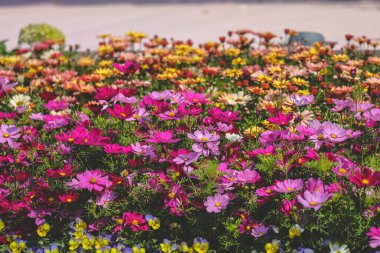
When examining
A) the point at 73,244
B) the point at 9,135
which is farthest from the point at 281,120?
the point at 9,135

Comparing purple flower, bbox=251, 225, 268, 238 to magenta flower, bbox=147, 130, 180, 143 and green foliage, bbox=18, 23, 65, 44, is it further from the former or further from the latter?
green foliage, bbox=18, 23, 65, 44

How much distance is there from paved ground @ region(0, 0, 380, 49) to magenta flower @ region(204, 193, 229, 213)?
5124 millimetres

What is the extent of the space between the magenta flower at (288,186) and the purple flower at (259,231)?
0.17 meters

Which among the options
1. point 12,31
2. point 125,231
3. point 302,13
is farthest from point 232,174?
point 302,13

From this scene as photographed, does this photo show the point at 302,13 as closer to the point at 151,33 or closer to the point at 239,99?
the point at 151,33

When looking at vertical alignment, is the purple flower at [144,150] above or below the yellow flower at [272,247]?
above

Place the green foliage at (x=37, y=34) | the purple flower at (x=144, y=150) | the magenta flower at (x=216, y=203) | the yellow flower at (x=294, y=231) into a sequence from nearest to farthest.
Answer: the yellow flower at (x=294, y=231), the magenta flower at (x=216, y=203), the purple flower at (x=144, y=150), the green foliage at (x=37, y=34)

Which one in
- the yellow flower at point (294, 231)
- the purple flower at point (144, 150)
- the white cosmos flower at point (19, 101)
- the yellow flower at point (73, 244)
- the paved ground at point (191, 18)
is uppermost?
the purple flower at point (144, 150)

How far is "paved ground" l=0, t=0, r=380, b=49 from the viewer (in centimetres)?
850

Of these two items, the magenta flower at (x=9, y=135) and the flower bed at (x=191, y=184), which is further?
the magenta flower at (x=9, y=135)

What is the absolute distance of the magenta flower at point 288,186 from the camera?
2.27m

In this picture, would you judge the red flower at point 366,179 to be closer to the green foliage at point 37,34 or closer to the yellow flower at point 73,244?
the yellow flower at point 73,244

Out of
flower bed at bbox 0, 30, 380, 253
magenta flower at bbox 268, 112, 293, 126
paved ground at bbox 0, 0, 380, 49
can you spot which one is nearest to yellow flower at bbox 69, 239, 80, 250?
flower bed at bbox 0, 30, 380, 253

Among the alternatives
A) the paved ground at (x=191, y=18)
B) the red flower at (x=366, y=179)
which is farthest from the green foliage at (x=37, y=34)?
the red flower at (x=366, y=179)
